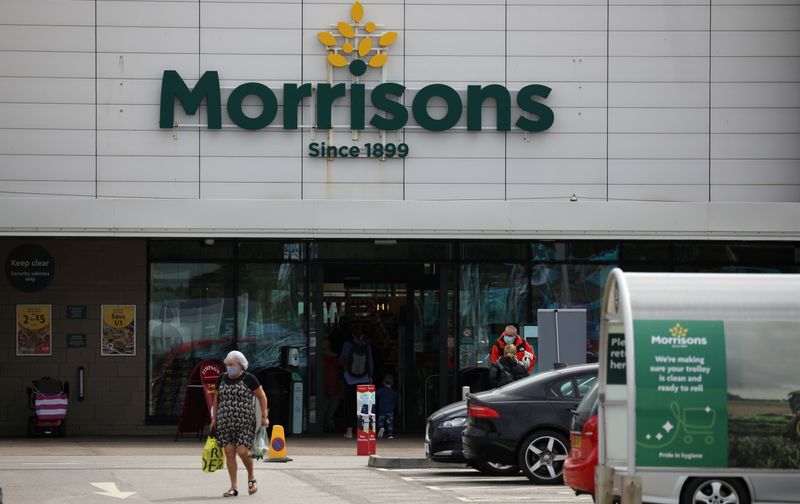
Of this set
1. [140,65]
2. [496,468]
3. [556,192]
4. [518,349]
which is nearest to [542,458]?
[496,468]

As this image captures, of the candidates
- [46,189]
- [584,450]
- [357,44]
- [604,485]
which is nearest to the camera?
[604,485]

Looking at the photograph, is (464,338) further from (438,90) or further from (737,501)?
(737,501)

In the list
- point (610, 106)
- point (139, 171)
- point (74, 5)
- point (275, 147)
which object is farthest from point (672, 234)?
point (74, 5)

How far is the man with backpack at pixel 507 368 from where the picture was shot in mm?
22641

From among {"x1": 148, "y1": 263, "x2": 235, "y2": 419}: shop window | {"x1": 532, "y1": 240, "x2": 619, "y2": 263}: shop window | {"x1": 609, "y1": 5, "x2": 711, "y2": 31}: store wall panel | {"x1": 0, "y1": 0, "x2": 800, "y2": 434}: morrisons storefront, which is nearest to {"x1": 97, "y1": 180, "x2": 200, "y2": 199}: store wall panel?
{"x1": 0, "y1": 0, "x2": 800, "y2": 434}: morrisons storefront

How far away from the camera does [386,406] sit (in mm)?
25172

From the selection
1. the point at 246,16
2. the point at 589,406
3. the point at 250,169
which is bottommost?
the point at 589,406

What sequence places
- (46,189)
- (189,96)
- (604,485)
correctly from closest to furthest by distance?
(604,485) → (46,189) → (189,96)

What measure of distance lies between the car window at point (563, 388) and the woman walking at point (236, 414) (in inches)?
141

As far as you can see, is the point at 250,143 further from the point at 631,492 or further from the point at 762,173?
the point at 631,492

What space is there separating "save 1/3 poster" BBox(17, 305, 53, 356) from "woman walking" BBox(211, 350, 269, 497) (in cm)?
1064

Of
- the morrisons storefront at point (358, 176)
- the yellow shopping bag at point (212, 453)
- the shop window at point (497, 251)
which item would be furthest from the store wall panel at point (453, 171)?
the yellow shopping bag at point (212, 453)

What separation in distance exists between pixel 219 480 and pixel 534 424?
389cm

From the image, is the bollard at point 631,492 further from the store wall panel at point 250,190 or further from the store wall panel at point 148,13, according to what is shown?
the store wall panel at point 148,13
